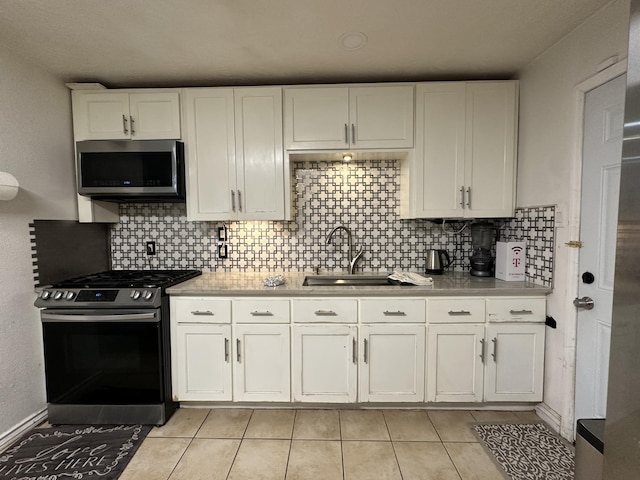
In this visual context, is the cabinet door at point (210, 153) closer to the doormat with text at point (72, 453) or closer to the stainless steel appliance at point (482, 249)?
the doormat with text at point (72, 453)

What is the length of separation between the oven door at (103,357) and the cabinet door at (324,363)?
929 mm

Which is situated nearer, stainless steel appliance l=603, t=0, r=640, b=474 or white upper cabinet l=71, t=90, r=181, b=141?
stainless steel appliance l=603, t=0, r=640, b=474

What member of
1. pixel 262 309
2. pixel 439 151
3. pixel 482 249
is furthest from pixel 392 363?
pixel 439 151

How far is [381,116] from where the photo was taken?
224cm

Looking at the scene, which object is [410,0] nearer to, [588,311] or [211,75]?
[211,75]

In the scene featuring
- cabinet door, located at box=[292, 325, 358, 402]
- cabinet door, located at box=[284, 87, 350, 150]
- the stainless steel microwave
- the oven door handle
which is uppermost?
cabinet door, located at box=[284, 87, 350, 150]

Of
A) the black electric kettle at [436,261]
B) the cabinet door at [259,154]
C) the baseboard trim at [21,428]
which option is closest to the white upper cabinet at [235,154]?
the cabinet door at [259,154]

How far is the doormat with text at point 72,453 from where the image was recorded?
1612 mm

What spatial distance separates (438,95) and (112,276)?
2874 millimetres

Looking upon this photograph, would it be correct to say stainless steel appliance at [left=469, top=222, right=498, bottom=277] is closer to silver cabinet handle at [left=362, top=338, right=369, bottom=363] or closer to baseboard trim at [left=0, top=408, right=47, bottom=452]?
silver cabinet handle at [left=362, top=338, right=369, bottom=363]

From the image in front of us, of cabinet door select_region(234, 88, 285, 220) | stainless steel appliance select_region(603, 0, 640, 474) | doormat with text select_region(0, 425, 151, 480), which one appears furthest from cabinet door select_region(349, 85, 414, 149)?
doormat with text select_region(0, 425, 151, 480)

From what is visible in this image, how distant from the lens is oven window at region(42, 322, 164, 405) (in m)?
1.97

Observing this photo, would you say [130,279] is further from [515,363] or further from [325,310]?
[515,363]

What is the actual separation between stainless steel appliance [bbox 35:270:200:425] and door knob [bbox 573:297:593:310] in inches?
102
